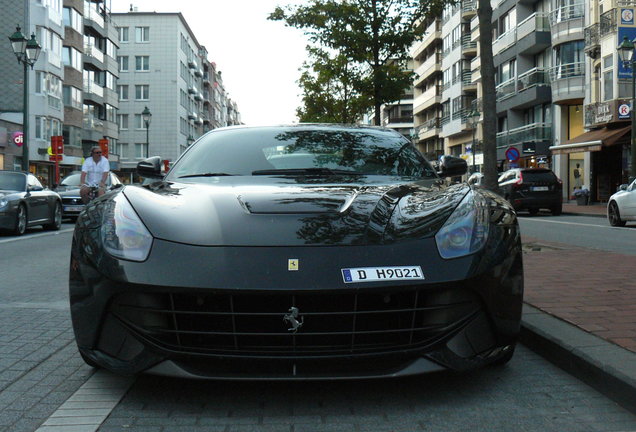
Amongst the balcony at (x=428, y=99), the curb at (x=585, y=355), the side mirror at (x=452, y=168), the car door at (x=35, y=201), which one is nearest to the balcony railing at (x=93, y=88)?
the balcony at (x=428, y=99)

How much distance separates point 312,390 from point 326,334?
16.5 inches

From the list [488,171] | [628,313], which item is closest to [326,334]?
[628,313]

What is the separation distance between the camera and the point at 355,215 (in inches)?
123

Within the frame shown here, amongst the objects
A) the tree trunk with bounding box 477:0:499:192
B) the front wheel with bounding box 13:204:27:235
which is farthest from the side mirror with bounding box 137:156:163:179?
the front wheel with bounding box 13:204:27:235

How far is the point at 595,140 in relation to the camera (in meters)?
31.0

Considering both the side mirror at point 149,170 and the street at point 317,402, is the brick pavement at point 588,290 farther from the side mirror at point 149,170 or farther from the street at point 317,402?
the side mirror at point 149,170

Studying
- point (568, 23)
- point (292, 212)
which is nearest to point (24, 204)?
point (292, 212)

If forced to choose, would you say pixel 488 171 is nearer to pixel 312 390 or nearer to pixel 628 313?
pixel 628 313

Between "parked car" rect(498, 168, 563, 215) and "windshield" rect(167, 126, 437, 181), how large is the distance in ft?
63.3

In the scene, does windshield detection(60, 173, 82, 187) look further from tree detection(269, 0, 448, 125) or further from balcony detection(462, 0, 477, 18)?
balcony detection(462, 0, 477, 18)

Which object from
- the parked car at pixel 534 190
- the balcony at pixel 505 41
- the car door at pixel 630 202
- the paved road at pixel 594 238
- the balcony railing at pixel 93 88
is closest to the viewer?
the paved road at pixel 594 238

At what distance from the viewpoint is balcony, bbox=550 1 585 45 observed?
118 feet

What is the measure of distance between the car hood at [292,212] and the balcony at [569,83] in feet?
116

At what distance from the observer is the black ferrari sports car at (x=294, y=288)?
2.79 metres
